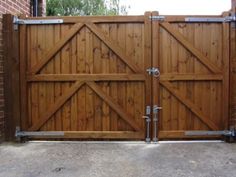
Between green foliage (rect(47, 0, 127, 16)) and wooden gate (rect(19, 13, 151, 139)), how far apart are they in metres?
8.56

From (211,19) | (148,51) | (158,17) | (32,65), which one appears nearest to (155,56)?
(148,51)

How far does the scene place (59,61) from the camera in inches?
217

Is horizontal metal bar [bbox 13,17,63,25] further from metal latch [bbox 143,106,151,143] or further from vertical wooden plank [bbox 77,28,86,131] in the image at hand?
metal latch [bbox 143,106,151,143]

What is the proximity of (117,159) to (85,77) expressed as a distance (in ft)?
5.02

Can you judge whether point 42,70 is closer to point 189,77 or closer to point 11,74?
point 11,74

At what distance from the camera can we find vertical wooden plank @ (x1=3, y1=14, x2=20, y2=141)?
215 inches

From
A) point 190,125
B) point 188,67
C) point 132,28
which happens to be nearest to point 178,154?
point 190,125

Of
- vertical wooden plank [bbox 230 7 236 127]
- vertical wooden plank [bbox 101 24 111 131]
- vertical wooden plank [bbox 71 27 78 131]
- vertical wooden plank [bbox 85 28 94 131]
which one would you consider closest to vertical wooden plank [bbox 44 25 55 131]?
vertical wooden plank [bbox 71 27 78 131]

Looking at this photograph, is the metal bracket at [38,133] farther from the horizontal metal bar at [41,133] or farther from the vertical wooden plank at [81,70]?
the vertical wooden plank at [81,70]

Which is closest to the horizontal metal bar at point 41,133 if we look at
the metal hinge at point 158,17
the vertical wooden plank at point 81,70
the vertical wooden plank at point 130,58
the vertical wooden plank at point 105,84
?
the vertical wooden plank at point 81,70

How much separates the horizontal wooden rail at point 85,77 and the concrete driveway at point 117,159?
1020 millimetres

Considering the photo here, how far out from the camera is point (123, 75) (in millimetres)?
5453

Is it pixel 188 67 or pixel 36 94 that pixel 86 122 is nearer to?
pixel 36 94

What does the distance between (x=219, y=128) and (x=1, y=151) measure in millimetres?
3381
